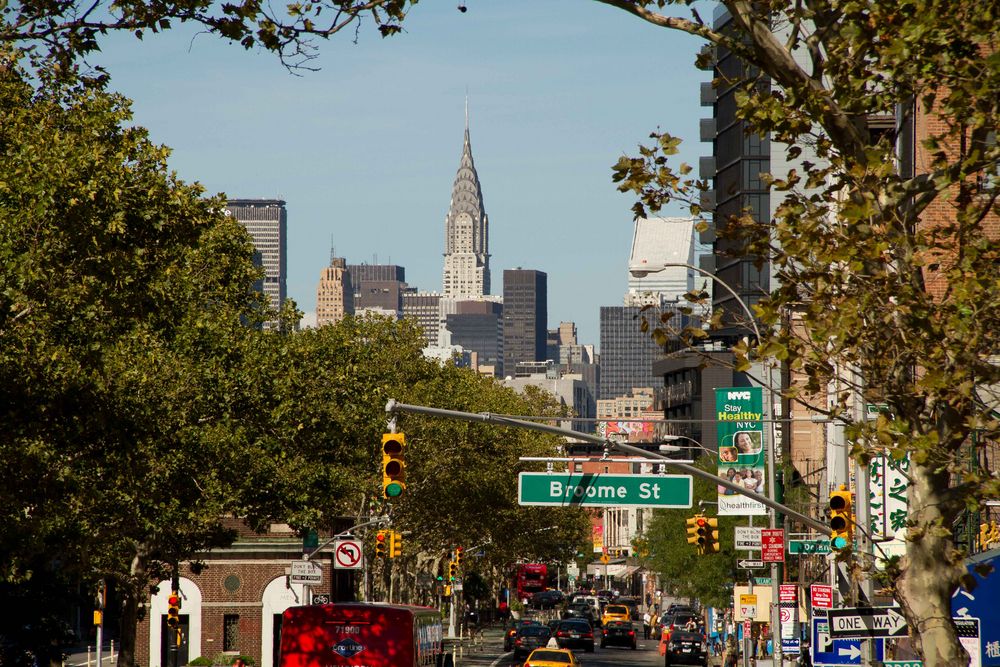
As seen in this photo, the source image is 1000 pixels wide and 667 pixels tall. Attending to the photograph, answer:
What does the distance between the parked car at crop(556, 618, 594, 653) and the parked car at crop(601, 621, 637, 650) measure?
330 inches

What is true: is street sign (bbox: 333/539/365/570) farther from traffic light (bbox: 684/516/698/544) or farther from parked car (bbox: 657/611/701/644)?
parked car (bbox: 657/611/701/644)

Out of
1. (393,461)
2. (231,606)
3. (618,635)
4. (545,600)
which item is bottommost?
(545,600)

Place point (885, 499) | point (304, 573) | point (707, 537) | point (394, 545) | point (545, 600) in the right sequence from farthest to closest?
point (545, 600), point (394, 545), point (304, 573), point (707, 537), point (885, 499)

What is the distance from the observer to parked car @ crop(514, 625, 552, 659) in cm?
6500

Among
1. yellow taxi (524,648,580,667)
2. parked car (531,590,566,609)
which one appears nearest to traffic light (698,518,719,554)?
yellow taxi (524,648,580,667)

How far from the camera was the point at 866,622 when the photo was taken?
18547mm

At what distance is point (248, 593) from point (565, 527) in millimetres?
49204

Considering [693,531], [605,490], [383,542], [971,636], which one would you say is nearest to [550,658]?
[383,542]

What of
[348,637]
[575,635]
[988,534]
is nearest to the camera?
[348,637]

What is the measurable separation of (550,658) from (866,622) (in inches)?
1302

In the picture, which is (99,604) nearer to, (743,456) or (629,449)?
(743,456)

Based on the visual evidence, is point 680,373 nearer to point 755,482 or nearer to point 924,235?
point 755,482

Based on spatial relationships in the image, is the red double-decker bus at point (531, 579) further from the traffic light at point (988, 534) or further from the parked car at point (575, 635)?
the traffic light at point (988, 534)

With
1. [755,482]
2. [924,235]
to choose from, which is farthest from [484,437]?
[924,235]
